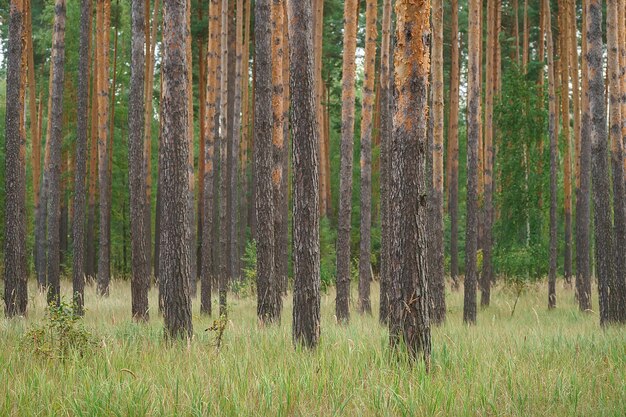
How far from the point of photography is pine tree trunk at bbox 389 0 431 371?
5527 millimetres

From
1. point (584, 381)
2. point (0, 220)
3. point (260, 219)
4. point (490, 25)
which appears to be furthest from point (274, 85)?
point (0, 220)

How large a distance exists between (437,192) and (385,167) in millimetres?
1182

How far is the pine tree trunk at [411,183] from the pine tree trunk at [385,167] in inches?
172

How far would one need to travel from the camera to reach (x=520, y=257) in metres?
13.7

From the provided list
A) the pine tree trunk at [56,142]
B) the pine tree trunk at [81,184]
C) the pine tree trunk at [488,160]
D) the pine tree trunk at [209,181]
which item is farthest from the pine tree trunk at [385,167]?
the pine tree trunk at [56,142]

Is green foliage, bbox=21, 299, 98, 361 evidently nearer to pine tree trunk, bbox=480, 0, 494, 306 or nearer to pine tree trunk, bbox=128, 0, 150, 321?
pine tree trunk, bbox=128, 0, 150, 321

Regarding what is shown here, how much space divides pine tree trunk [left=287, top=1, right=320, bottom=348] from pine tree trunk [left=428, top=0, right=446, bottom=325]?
4.32 metres

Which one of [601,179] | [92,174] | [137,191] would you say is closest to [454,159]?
[601,179]

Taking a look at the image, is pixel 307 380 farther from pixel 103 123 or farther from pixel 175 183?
pixel 103 123

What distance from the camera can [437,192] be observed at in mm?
11281

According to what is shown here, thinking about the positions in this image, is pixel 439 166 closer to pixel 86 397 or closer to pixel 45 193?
pixel 86 397

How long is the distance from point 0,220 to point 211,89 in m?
13.6

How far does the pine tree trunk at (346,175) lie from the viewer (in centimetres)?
1058

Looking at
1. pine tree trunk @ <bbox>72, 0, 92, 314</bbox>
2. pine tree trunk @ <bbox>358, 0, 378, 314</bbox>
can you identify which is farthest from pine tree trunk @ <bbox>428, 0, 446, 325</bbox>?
pine tree trunk @ <bbox>72, 0, 92, 314</bbox>
